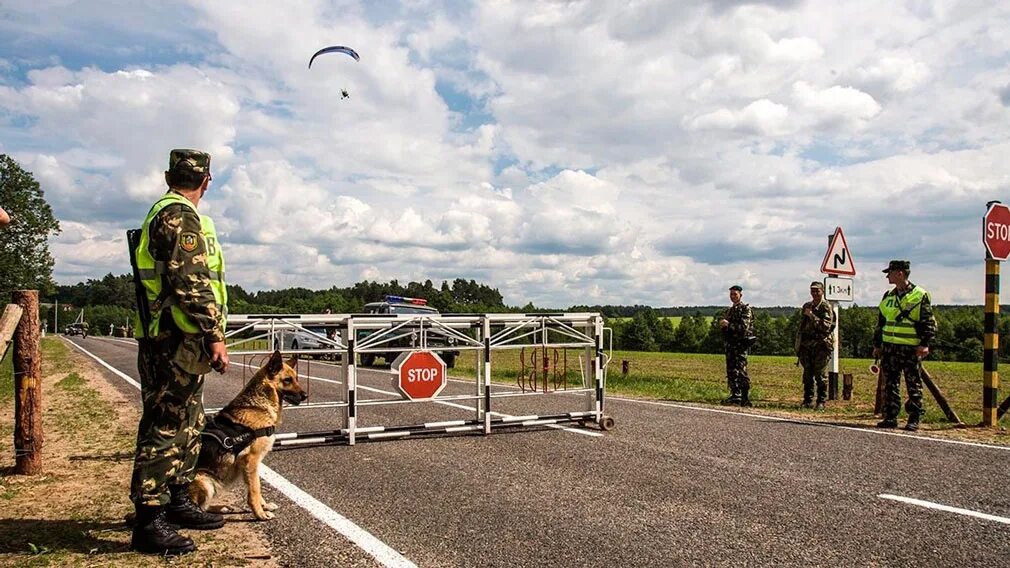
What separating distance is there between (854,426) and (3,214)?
1008cm

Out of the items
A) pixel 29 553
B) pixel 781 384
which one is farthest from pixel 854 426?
pixel 781 384

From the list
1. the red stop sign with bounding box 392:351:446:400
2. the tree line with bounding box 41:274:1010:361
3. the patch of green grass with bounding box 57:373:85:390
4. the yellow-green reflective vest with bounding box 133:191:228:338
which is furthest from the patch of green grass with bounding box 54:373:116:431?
the tree line with bounding box 41:274:1010:361

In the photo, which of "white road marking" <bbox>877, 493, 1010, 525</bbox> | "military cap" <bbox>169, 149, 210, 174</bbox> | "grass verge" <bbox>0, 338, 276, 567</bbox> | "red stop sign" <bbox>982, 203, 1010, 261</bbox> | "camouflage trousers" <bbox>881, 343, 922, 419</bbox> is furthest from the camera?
"red stop sign" <bbox>982, 203, 1010, 261</bbox>

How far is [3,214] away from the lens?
13.0 feet

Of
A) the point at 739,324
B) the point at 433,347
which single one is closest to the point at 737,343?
the point at 739,324

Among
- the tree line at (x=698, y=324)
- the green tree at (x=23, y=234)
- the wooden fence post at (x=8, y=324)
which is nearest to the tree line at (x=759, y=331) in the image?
the tree line at (x=698, y=324)

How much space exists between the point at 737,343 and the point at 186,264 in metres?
11.5

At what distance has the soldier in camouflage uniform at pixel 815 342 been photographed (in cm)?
1306

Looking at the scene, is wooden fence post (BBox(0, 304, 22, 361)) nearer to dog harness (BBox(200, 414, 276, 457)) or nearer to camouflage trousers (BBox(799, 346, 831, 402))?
dog harness (BBox(200, 414, 276, 457))

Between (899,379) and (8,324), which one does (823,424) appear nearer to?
Answer: (899,379)

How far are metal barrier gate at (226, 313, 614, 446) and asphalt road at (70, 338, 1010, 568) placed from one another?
0.26 meters

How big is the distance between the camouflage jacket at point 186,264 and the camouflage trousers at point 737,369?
10.8 m

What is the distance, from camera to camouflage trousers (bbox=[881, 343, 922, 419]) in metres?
9.67

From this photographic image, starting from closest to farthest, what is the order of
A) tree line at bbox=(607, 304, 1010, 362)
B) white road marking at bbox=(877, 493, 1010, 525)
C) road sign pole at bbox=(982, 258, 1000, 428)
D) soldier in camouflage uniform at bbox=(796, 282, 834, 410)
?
1. white road marking at bbox=(877, 493, 1010, 525)
2. road sign pole at bbox=(982, 258, 1000, 428)
3. soldier in camouflage uniform at bbox=(796, 282, 834, 410)
4. tree line at bbox=(607, 304, 1010, 362)
